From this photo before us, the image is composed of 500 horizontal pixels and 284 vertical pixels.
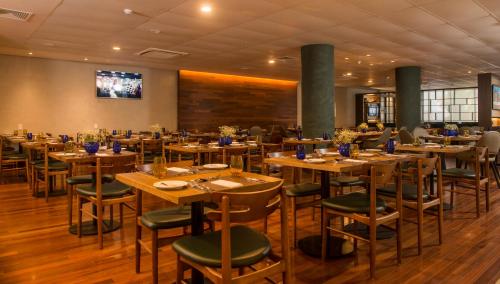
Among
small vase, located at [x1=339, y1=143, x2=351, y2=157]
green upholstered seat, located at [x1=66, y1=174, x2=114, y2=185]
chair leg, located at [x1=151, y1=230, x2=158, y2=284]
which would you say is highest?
small vase, located at [x1=339, y1=143, x2=351, y2=157]

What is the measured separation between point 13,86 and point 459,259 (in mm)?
9865

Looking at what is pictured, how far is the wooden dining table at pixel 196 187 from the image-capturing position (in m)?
1.86

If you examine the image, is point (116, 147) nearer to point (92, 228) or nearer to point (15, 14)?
point (92, 228)

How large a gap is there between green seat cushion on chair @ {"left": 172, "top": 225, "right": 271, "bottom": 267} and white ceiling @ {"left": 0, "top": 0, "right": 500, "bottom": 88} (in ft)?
12.8

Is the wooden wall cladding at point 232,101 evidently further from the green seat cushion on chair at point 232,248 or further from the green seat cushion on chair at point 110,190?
the green seat cushion on chair at point 232,248

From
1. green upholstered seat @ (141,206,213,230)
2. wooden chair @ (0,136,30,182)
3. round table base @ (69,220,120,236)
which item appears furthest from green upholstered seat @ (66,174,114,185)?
wooden chair @ (0,136,30,182)

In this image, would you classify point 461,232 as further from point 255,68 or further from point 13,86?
point 13,86

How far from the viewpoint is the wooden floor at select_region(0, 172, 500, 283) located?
8.81ft

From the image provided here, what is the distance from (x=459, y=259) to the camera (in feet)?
9.86

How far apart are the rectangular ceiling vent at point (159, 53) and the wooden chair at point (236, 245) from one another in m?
6.94

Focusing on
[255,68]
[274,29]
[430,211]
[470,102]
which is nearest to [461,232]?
[430,211]

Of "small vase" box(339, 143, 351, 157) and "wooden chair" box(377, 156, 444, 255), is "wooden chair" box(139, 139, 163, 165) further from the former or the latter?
"wooden chair" box(377, 156, 444, 255)

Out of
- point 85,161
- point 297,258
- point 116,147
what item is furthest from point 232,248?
point 116,147

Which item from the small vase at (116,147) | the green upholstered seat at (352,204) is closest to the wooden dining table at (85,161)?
the small vase at (116,147)
